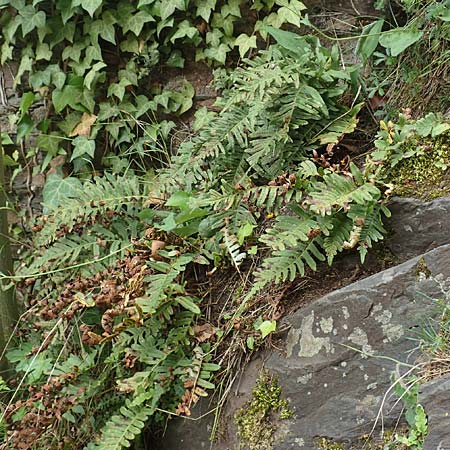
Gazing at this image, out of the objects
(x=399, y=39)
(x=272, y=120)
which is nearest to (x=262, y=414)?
(x=272, y=120)

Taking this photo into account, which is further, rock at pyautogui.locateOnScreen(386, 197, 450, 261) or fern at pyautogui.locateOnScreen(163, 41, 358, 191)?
fern at pyautogui.locateOnScreen(163, 41, 358, 191)

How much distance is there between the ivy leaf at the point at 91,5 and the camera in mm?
3293

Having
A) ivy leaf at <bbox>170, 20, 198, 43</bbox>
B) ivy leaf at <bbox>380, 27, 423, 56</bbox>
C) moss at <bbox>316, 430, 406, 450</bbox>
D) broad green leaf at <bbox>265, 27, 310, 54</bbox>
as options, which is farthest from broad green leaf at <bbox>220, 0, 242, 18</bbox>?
moss at <bbox>316, 430, 406, 450</bbox>

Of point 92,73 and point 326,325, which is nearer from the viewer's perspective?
point 326,325

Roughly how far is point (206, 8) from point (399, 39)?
3.52ft

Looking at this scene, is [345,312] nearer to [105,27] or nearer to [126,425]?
[126,425]

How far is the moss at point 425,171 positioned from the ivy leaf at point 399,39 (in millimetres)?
497

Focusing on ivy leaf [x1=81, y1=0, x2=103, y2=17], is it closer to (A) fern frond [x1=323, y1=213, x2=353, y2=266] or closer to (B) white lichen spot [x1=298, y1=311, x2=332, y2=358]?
(A) fern frond [x1=323, y1=213, x2=353, y2=266]

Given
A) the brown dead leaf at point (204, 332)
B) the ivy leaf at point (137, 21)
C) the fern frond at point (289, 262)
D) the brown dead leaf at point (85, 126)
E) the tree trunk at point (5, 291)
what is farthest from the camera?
the brown dead leaf at point (85, 126)

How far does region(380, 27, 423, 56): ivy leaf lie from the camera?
8.85 feet

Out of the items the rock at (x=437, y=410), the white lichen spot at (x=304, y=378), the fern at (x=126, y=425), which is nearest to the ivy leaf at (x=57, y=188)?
the fern at (x=126, y=425)

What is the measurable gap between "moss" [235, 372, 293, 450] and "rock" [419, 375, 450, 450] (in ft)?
1.85

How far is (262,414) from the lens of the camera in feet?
7.50

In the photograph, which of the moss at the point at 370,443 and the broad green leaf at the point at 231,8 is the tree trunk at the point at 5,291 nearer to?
the broad green leaf at the point at 231,8
